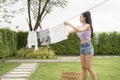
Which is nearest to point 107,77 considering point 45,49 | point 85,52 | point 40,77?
point 40,77

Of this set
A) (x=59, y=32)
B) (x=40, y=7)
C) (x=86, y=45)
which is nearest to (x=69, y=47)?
(x=40, y=7)

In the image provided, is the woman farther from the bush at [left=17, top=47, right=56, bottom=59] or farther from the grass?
the bush at [left=17, top=47, right=56, bottom=59]

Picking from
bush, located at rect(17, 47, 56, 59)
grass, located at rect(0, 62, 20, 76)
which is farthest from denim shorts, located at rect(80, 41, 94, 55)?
bush, located at rect(17, 47, 56, 59)

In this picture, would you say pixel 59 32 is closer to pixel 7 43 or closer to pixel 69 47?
pixel 7 43

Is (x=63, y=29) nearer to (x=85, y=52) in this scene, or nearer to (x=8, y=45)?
(x=85, y=52)

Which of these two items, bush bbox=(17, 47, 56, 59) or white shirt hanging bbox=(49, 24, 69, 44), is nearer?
white shirt hanging bbox=(49, 24, 69, 44)

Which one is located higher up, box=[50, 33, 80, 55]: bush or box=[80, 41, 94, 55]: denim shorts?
box=[50, 33, 80, 55]: bush

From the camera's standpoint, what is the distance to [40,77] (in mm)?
10414

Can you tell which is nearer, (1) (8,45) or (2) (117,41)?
(1) (8,45)

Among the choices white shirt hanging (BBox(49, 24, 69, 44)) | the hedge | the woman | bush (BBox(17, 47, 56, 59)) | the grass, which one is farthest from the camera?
bush (BBox(17, 47, 56, 59))

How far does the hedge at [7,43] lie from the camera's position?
18.2 meters

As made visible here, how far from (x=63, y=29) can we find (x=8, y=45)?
1137 centimetres

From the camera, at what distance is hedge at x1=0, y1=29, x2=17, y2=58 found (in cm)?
1823

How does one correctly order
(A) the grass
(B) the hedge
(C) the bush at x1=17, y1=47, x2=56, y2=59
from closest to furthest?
(A) the grass
(B) the hedge
(C) the bush at x1=17, y1=47, x2=56, y2=59
